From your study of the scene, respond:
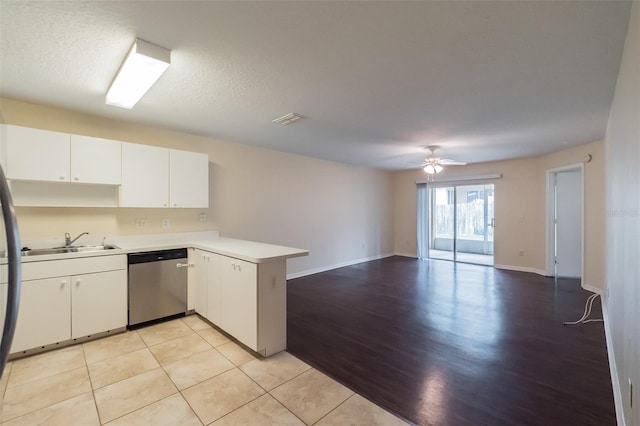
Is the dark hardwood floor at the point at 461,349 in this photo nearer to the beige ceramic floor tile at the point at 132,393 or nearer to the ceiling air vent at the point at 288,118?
the beige ceramic floor tile at the point at 132,393

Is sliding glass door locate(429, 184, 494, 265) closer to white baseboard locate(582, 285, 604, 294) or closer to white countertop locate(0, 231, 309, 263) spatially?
white baseboard locate(582, 285, 604, 294)

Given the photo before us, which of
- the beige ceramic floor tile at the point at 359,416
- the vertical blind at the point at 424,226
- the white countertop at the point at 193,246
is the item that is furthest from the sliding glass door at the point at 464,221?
the beige ceramic floor tile at the point at 359,416

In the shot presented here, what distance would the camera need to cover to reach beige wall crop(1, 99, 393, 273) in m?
3.01

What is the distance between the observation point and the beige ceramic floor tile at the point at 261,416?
5.73 ft

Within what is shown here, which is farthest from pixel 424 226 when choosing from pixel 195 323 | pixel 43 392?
pixel 43 392

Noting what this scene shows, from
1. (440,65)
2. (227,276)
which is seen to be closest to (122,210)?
(227,276)

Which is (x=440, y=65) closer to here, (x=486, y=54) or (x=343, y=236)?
(x=486, y=54)

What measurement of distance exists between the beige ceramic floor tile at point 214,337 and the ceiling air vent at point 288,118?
8.12 feet

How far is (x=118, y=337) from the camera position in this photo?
286cm

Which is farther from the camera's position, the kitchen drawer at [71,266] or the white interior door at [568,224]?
the white interior door at [568,224]

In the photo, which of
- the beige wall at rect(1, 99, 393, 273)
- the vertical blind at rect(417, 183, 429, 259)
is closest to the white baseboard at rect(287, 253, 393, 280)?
the beige wall at rect(1, 99, 393, 273)

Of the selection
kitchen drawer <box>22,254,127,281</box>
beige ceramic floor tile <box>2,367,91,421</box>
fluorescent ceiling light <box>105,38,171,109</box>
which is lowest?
beige ceramic floor tile <box>2,367,91,421</box>

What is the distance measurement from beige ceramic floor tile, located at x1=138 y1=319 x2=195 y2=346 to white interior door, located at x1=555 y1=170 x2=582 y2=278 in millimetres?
6518

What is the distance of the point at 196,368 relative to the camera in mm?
2332
